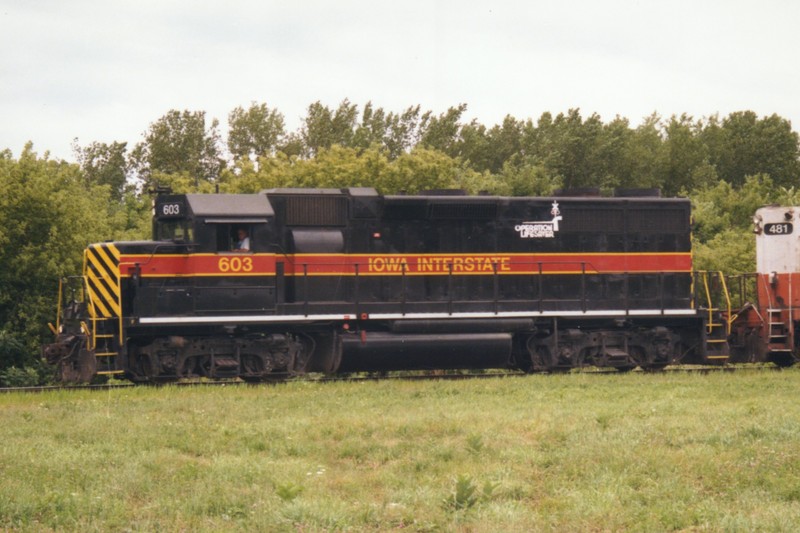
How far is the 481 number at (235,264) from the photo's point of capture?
1883 centimetres

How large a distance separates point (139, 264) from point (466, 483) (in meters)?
10.8

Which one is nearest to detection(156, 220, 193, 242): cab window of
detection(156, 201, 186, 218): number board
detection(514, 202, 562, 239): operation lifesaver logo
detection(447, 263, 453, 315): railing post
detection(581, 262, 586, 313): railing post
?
detection(156, 201, 186, 218): number board

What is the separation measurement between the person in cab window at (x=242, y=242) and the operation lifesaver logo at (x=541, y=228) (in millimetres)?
5439

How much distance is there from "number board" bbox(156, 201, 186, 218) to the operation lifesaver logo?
6594mm

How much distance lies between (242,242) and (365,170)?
1299 inches

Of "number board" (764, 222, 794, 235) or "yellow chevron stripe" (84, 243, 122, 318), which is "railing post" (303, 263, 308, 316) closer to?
"yellow chevron stripe" (84, 243, 122, 318)

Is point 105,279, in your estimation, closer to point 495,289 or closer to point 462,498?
point 495,289

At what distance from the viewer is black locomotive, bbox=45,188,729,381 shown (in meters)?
18.7

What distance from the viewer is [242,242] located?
19.0 m

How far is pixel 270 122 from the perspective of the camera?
72.8 m

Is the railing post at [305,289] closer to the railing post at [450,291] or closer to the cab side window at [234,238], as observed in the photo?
the cab side window at [234,238]

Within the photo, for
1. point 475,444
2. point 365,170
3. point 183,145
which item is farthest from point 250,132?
point 475,444

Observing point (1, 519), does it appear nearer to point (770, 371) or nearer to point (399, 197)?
point (399, 197)

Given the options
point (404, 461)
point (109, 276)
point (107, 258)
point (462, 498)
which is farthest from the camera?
point (107, 258)
